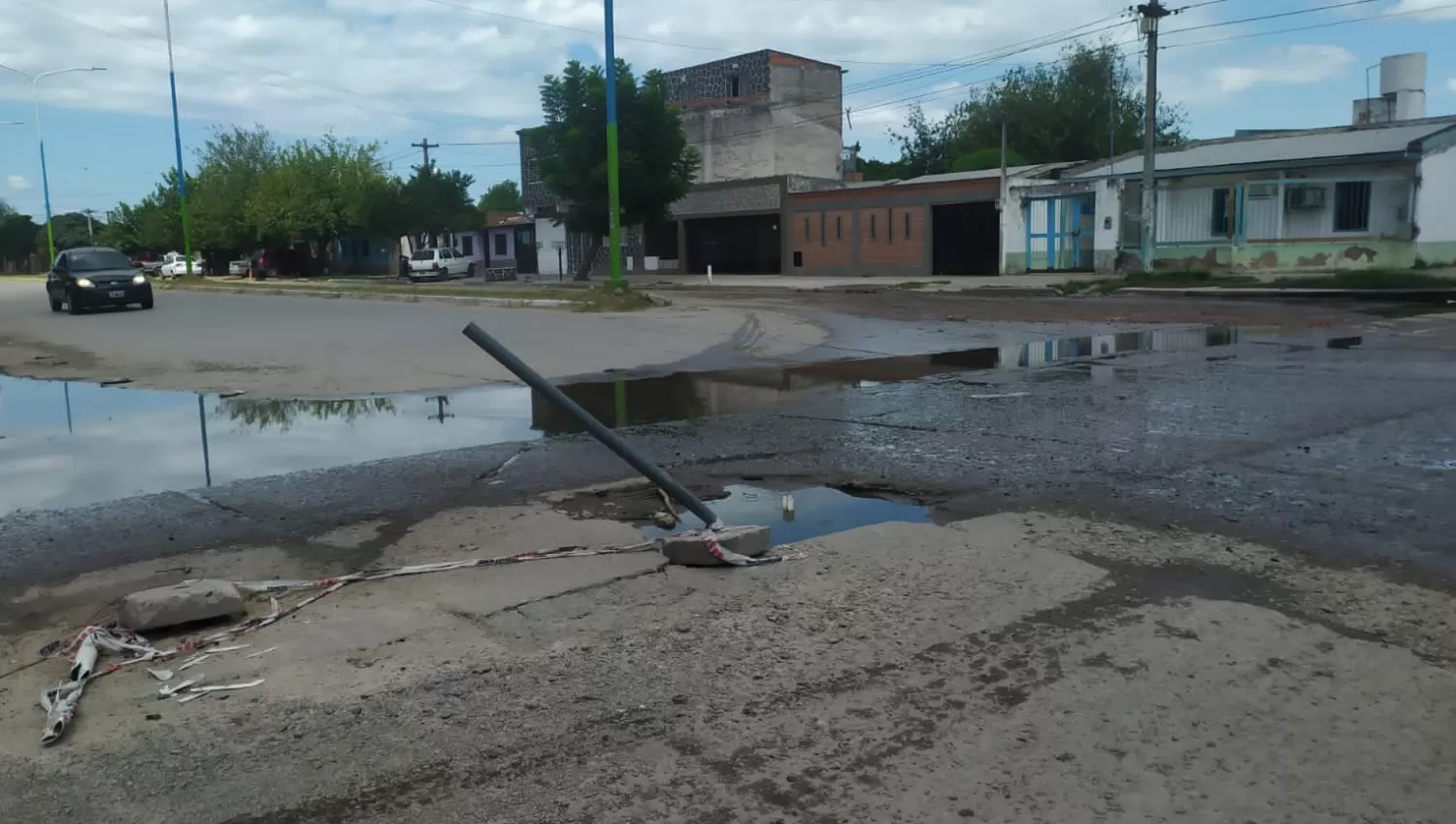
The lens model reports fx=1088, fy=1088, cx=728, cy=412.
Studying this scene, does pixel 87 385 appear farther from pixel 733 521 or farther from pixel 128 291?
pixel 128 291

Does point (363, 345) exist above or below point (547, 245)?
below

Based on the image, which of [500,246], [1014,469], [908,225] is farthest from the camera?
[500,246]

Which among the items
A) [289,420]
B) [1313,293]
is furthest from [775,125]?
[289,420]

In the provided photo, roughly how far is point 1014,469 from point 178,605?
17.9ft

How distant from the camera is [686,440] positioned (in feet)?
30.9

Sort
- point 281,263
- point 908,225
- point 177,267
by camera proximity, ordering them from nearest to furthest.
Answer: point 908,225 < point 281,263 < point 177,267

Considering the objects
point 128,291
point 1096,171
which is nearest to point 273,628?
point 128,291

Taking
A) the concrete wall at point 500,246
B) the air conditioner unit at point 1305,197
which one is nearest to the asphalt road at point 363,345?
the air conditioner unit at point 1305,197

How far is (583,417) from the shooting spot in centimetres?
569

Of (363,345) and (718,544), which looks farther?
(363,345)

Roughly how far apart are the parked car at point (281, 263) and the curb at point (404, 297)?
2085 centimetres

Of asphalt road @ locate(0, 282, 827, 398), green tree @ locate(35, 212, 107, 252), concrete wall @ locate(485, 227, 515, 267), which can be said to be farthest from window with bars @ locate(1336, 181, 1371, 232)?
green tree @ locate(35, 212, 107, 252)

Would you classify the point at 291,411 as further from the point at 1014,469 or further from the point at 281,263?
the point at 281,263

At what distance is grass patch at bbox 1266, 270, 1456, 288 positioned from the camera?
90.5 feet
